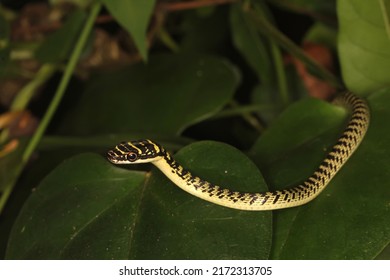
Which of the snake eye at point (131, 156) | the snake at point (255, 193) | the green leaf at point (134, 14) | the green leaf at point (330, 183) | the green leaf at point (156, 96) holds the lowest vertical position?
the green leaf at point (156, 96)

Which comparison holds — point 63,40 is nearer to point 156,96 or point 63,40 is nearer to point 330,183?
point 156,96

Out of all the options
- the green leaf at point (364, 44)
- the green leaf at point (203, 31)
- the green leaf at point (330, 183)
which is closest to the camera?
the green leaf at point (330, 183)

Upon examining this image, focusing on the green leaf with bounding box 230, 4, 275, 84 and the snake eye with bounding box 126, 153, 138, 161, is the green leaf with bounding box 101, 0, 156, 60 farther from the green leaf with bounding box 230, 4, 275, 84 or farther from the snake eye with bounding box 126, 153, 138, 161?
the green leaf with bounding box 230, 4, 275, 84

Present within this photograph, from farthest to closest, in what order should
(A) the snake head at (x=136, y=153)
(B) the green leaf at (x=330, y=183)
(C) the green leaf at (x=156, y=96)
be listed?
(C) the green leaf at (x=156, y=96) → (A) the snake head at (x=136, y=153) → (B) the green leaf at (x=330, y=183)

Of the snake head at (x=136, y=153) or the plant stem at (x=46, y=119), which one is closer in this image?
the snake head at (x=136, y=153)

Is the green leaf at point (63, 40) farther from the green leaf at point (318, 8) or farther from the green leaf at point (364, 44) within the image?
the green leaf at point (364, 44)

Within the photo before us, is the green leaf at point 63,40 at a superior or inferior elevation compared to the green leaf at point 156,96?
superior

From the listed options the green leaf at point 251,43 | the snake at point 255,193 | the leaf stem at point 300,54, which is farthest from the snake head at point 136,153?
the green leaf at point 251,43

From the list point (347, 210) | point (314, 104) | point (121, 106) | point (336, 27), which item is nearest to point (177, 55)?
point (121, 106)
